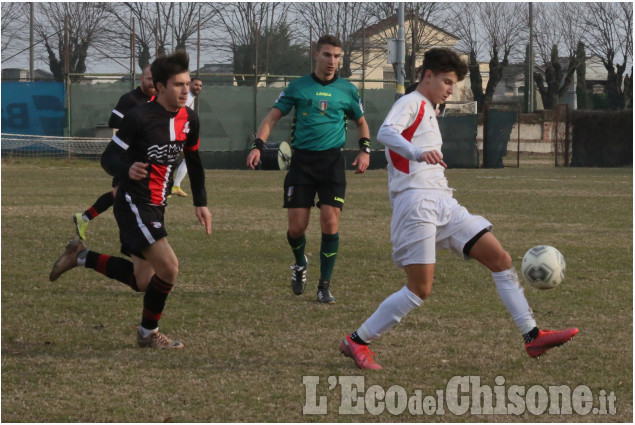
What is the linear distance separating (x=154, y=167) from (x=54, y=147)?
25.0 metres

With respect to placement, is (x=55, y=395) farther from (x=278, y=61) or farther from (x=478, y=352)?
(x=278, y=61)

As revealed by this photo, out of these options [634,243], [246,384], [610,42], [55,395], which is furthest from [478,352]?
[610,42]

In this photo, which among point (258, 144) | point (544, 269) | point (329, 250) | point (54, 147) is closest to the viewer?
point (544, 269)

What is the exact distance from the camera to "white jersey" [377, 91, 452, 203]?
18.0 ft

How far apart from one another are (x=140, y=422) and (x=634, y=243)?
26.8ft

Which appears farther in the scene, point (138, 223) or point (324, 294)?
point (324, 294)

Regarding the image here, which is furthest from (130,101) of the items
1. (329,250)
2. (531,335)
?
(531,335)

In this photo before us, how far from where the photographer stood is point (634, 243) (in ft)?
37.2

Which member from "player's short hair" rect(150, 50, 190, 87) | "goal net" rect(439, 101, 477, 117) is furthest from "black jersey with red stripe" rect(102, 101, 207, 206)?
"goal net" rect(439, 101, 477, 117)

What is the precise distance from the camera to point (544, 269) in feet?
20.4

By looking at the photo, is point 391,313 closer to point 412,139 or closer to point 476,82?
point 412,139

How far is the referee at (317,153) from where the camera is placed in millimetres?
7961

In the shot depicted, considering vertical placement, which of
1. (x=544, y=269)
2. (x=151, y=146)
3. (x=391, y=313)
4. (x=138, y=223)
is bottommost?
(x=391, y=313)

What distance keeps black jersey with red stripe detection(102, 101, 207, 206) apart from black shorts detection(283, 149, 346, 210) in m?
1.93
